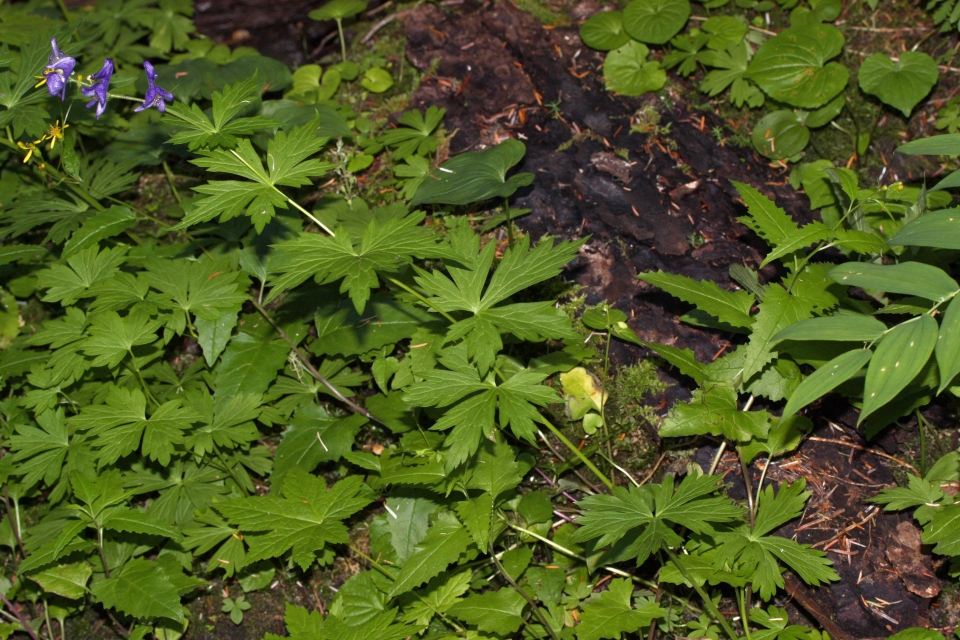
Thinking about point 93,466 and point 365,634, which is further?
point 93,466

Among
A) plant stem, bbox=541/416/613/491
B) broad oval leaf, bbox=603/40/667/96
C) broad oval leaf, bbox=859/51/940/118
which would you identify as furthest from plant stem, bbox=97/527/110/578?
broad oval leaf, bbox=859/51/940/118

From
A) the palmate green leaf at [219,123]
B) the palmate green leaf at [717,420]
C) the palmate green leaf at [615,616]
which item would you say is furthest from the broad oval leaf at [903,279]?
the palmate green leaf at [219,123]

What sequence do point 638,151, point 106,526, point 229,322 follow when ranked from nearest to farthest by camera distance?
point 106,526
point 229,322
point 638,151

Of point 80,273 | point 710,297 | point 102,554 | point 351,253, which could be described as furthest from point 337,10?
point 102,554

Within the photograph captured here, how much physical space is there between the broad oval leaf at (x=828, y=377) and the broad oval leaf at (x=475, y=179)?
1438 millimetres

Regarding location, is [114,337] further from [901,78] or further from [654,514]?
[901,78]

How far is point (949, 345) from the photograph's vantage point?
1835 mm

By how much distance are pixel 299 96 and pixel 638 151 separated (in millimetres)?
1979

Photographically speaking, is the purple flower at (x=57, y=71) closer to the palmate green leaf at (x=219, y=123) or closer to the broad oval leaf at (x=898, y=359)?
the palmate green leaf at (x=219, y=123)

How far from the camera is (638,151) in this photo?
3420mm

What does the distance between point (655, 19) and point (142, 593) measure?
12.0ft

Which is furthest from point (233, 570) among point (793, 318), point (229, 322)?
point (793, 318)

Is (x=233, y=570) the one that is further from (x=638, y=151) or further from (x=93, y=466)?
(x=638, y=151)

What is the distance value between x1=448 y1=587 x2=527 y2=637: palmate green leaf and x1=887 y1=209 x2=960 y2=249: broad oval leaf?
5.83ft
